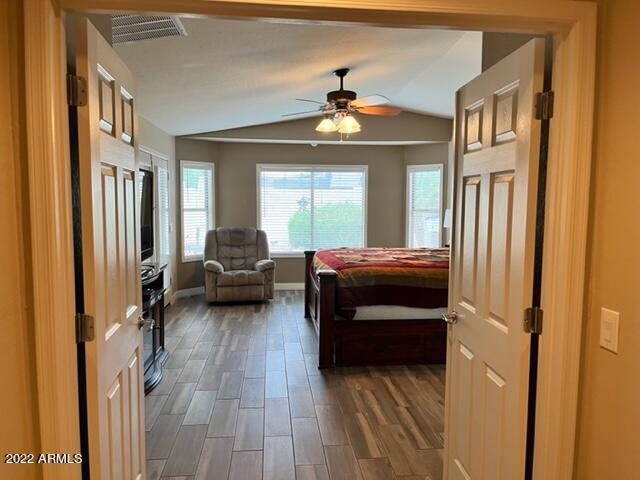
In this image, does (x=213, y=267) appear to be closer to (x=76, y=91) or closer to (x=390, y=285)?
(x=390, y=285)

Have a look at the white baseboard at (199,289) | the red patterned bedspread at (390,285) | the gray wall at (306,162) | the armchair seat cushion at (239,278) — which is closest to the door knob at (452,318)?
the red patterned bedspread at (390,285)

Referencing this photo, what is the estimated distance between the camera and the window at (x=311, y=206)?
7648 mm

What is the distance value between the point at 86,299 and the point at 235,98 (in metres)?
3.92

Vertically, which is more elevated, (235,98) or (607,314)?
(235,98)

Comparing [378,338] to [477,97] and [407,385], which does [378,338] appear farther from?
[477,97]

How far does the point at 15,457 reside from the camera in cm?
130

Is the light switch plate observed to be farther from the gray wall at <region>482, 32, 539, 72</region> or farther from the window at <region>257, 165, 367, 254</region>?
the window at <region>257, 165, 367, 254</region>

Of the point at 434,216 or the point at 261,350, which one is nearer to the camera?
the point at 261,350

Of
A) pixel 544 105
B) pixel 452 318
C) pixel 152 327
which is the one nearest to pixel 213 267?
pixel 152 327

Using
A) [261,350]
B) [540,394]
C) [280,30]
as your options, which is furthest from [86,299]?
[261,350]

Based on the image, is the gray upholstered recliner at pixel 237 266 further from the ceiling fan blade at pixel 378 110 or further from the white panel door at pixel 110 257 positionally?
the white panel door at pixel 110 257

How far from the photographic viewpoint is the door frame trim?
126cm

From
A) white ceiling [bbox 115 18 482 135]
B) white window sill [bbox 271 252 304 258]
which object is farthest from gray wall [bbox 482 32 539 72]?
white window sill [bbox 271 252 304 258]

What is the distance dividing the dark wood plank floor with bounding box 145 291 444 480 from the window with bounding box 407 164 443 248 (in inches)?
141
